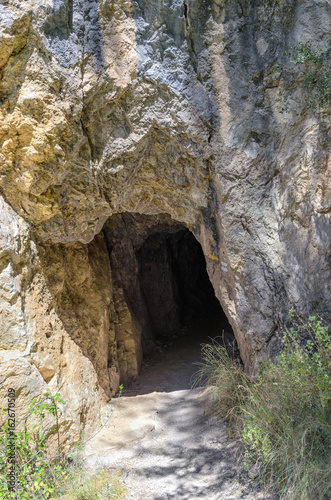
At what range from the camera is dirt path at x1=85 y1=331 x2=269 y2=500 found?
329 cm

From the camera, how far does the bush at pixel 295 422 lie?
271cm

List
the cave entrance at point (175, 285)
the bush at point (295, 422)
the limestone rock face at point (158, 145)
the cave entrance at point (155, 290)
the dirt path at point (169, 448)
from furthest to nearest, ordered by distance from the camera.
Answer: the cave entrance at point (175, 285), the cave entrance at point (155, 290), the limestone rock face at point (158, 145), the dirt path at point (169, 448), the bush at point (295, 422)

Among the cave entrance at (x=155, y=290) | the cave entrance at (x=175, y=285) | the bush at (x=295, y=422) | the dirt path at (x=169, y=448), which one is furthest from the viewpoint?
the cave entrance at (x=175, y=285)

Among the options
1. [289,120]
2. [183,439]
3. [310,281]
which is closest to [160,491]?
[183,439]

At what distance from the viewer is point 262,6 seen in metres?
3.51

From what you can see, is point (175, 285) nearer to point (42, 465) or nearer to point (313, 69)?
point (42, 465)

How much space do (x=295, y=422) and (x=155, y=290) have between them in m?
4.71

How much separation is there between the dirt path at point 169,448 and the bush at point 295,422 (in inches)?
10.4

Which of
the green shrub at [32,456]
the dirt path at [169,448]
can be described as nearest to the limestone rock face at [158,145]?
the green shrub at [32,456]

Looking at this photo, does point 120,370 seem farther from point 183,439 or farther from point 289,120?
point 289,120

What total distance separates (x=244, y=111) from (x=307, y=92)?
1.81 ft

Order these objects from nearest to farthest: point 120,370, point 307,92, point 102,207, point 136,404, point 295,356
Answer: point 295,356 < point 307,92 < point 102,207 < point 136,404 < point 120,370

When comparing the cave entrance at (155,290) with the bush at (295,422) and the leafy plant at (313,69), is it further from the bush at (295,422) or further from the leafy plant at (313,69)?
the leafy plant at (313,69)

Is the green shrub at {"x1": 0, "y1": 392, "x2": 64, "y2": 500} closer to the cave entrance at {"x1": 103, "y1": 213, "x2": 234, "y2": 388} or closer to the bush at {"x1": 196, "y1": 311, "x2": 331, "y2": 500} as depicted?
the bush at {"x1": 196, "y1": 311, "x2": 331, "y2": 500}
